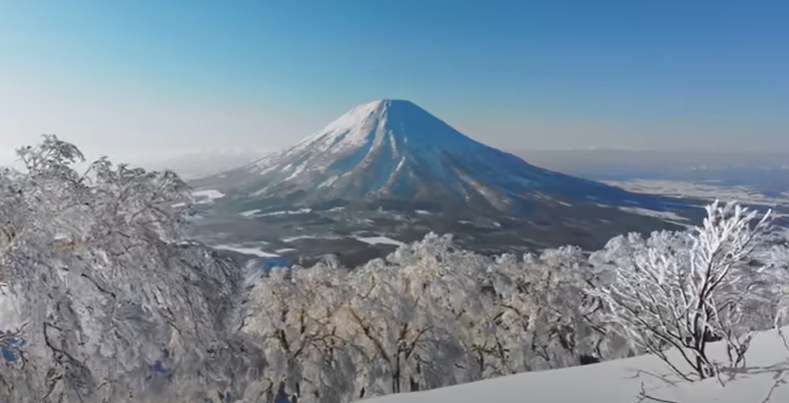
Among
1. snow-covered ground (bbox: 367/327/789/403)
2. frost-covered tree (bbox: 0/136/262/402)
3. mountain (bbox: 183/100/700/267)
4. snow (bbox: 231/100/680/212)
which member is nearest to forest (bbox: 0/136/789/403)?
frost-covered tree (bbox: 0/136/262/402)

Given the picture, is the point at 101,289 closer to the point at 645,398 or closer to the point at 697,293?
the point at 645,398

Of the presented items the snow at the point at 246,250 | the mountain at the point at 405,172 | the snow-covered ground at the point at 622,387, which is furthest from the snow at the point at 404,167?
the snow-covered ground at the point at 622,387

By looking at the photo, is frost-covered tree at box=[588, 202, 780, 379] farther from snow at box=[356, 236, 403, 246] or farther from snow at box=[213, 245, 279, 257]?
snow at box=[356, 236, 403, 246]

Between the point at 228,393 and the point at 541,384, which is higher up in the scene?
the point at 541,384

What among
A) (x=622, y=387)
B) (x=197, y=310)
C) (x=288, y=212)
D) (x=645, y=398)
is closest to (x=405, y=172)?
(x=288, y=212)

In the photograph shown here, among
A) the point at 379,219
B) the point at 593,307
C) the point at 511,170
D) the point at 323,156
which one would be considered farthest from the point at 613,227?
the point at 593,307

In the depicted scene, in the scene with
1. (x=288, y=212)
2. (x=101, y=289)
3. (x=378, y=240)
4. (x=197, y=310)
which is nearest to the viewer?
(x=101, y=289)

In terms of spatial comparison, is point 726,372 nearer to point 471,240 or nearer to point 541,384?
point 541,384
